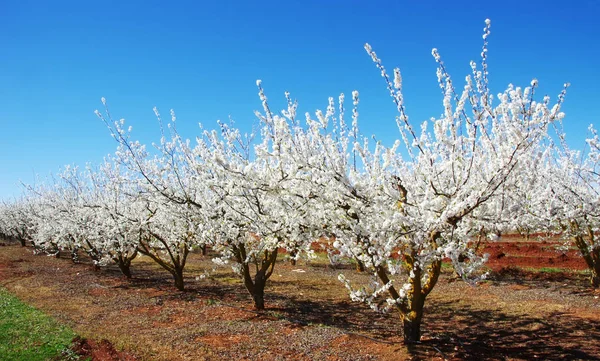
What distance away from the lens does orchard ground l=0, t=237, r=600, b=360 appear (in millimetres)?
8477

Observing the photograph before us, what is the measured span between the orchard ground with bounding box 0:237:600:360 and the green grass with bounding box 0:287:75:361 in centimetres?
42

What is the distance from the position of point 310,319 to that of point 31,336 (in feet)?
25.1

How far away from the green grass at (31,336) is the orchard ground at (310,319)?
42 cm

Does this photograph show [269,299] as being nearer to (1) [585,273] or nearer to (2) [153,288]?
(2) [153,288]

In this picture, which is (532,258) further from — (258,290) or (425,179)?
(425,179)

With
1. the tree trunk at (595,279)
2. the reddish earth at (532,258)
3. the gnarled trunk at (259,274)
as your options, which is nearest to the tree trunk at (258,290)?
the gnarled trunk at (259,274)

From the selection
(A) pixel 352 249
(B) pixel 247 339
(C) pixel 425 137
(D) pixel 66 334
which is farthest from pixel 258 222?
(D) pixel 66 334

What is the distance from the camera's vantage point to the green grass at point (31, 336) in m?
8.84

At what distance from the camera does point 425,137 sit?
6301mm

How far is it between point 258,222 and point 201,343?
3563 mm

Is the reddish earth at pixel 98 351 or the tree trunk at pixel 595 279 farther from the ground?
the tree trunk at pixel 595 279

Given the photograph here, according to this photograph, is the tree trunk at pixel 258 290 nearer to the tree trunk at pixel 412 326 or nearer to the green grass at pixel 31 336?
the green grass at pixel 31 336

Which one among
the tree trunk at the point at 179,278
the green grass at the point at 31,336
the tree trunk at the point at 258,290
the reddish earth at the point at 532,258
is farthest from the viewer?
the reddish earth at the point at 532,258

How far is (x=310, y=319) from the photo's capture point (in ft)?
37.4
